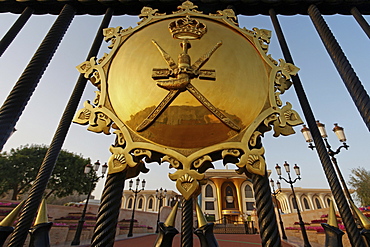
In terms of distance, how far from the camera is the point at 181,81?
123 cm

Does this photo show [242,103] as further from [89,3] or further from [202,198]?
[202,198]

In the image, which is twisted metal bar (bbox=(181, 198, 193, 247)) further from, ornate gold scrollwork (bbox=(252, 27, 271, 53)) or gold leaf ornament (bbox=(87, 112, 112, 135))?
ornate gold scrollwork (bbox=(252, 27, 271, 53))

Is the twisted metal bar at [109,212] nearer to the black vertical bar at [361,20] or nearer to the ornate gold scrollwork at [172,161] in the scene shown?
the ornate gold scrollwork at [172,161]

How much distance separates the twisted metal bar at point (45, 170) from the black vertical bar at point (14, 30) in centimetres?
51

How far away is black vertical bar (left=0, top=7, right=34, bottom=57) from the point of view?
1818mm

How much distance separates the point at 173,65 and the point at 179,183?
81 centimetres

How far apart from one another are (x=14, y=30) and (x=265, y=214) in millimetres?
2833

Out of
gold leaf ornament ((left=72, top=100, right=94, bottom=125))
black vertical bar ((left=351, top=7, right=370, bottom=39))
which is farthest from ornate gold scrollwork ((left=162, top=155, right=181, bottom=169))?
black vertical bar ((left=351, top=7, right=370, bottom=39))

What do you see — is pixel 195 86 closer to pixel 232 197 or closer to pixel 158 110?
Answer: pixel 158 110

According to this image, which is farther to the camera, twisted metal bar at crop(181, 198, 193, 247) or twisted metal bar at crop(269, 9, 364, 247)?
twisted metal bar at crop(181, 198, 193, 247)

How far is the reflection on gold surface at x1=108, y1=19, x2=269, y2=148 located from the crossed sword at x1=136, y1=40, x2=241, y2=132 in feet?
0.08

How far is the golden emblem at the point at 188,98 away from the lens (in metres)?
1.04

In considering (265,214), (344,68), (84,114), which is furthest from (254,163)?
(344,68)

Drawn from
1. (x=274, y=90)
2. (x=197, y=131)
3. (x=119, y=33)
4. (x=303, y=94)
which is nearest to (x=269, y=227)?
(x=197, y=131)
